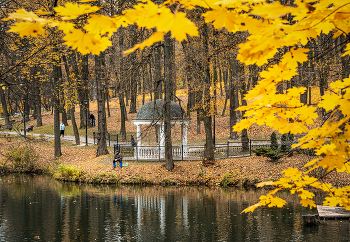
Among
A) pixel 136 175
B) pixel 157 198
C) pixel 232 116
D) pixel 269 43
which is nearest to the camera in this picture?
pixel 269 43

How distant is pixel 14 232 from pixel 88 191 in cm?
559

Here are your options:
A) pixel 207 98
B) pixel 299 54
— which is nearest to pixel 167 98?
pixel 207 98

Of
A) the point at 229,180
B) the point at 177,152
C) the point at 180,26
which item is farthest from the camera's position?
the point at 177,152

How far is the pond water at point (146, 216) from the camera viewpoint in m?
9.91

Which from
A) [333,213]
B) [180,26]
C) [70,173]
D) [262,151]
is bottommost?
[333,213]

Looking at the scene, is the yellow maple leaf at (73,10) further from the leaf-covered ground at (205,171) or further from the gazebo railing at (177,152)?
the gazebo railing at (177,152)

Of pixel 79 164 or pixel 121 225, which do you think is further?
pixel 79 164

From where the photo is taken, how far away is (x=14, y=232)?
10109 millimetres

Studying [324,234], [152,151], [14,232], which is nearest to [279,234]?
[324,234]

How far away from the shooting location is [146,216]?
39.4 feet

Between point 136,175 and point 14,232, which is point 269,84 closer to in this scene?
point 14,232

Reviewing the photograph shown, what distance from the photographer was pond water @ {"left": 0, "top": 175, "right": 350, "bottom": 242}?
390 inches

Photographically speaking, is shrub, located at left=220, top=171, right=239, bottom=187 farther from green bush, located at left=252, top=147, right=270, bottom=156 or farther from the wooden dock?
the wooden dock

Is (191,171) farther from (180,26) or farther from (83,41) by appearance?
(180,26)
